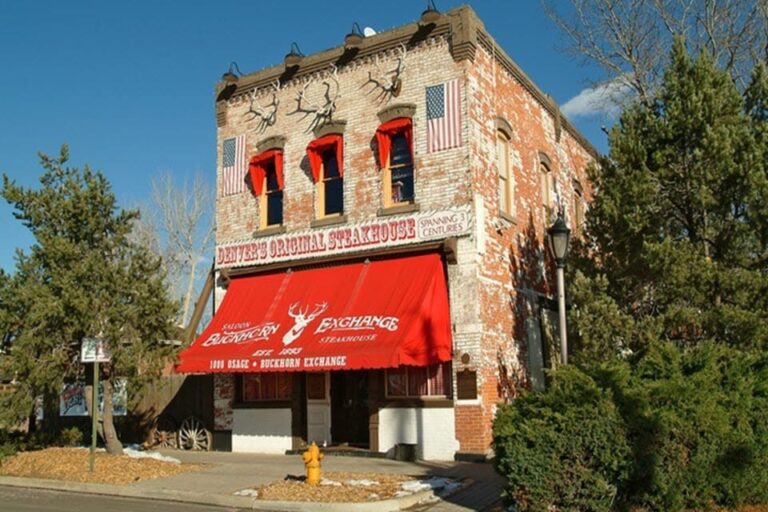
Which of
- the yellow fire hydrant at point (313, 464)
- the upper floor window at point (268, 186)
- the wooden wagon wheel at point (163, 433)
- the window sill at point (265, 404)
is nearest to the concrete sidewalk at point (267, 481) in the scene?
the yellow fire hydrant at point (313, 464)

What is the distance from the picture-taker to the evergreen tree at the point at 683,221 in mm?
13672

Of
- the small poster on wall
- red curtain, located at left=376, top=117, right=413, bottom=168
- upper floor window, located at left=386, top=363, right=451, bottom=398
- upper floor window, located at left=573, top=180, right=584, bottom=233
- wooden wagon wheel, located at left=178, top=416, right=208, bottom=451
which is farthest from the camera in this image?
upper floor window, located at left=573, top=180, right=584, bottom=233

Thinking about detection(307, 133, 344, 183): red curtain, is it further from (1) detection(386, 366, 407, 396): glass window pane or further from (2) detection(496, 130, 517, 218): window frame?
(1) detection(386, 366, 407, 396): glass window pane

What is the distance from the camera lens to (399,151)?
16.9m

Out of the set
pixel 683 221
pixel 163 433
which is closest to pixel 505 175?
pixel 683 221

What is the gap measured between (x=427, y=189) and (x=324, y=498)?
23.7 ft

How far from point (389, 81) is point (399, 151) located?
1.54 metres

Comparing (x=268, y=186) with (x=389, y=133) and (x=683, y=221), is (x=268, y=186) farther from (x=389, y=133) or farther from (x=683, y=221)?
(x=683, y=221)

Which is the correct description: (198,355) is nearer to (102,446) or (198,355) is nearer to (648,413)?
(102,446)

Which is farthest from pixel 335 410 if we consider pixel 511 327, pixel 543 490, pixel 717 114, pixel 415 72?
pixel 717 114

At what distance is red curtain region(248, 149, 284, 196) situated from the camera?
18312 millimetres

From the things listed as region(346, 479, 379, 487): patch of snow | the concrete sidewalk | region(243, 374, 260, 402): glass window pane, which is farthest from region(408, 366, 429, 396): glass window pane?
region(243, 374, 260, 402): glass window pane

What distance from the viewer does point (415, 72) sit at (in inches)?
652

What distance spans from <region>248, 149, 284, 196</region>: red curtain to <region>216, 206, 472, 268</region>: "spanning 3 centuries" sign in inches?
52.1
